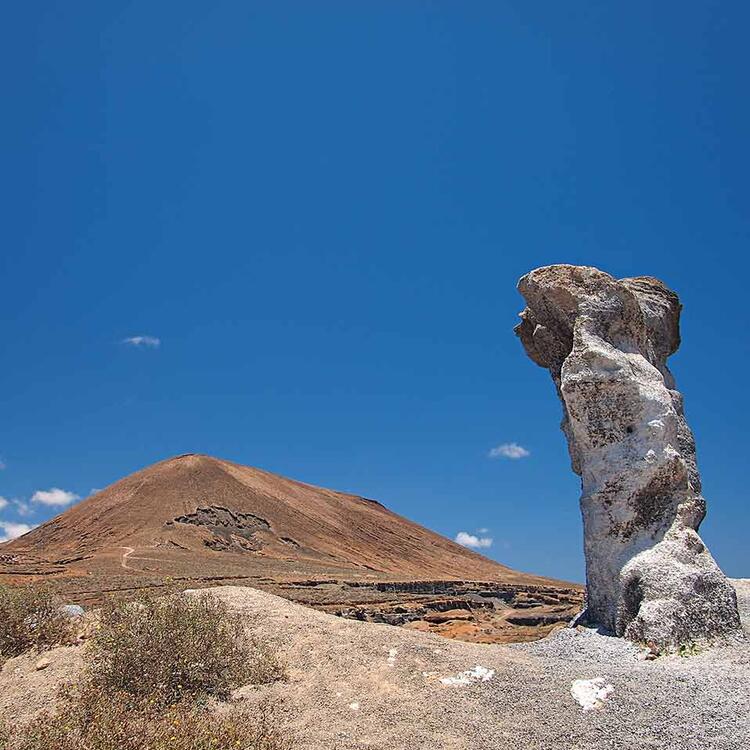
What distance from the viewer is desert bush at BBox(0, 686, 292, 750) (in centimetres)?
505

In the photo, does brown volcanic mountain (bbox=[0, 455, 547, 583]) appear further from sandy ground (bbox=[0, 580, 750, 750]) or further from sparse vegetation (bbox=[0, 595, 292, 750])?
sparse vegetation (bbox=[0, 595, 292, 750])

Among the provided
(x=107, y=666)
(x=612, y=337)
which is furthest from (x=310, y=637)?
(x=612, y=337)

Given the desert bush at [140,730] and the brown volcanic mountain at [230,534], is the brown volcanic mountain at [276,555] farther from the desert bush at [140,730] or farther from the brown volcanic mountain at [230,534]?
the desert bush at [140,730]

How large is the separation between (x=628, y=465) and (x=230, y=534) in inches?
1453

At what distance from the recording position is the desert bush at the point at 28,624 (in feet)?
32.2

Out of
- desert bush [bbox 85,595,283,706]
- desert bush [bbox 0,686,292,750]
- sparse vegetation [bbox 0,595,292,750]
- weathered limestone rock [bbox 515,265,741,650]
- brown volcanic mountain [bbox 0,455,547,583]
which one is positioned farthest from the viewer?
brown volcanic mountain [bbox 0,455,547,583]

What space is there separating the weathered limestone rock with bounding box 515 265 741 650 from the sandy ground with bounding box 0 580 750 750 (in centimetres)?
69

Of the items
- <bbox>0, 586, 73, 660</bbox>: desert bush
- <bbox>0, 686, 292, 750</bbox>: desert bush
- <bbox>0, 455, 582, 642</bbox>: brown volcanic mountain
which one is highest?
<bbox>0, 455, 582, 642</bbox>: brown volcanic mountain

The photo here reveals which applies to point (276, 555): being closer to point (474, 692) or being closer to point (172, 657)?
point (172, 657)

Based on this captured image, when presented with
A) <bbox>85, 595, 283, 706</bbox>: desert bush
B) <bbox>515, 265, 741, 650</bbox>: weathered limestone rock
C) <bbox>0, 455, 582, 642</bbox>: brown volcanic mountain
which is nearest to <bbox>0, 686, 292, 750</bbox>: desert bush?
<bbox>85, 595, 283, 706</bbox>: desert bush

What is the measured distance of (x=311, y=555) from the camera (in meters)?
45.1

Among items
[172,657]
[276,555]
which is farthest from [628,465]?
[276,555]

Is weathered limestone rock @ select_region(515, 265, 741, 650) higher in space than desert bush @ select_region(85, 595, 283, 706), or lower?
higher

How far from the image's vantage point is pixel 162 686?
7.14 meters
